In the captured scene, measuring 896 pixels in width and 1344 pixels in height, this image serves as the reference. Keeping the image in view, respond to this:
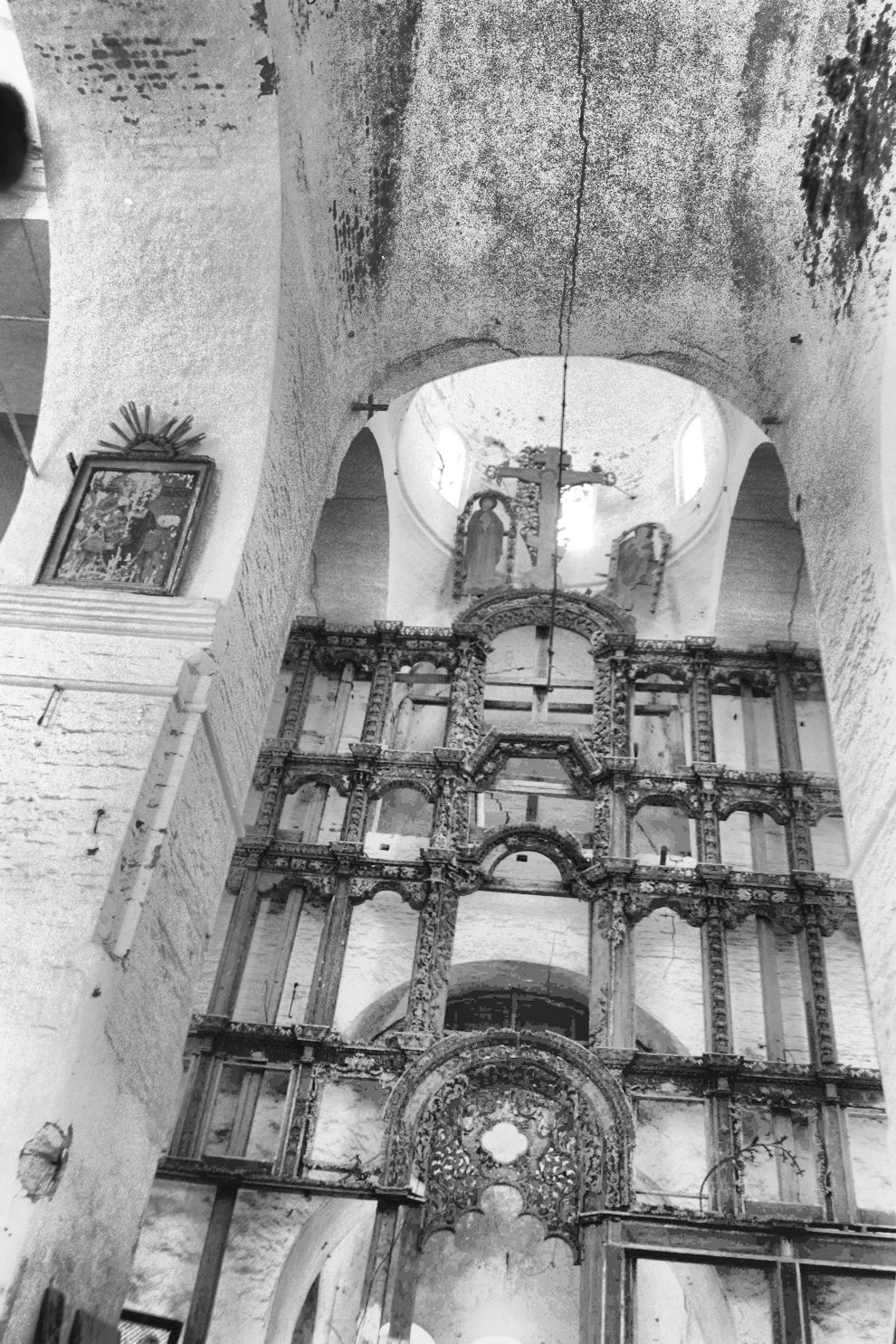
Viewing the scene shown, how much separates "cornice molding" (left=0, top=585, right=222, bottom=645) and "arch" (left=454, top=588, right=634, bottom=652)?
21.4ft

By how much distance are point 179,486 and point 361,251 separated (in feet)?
6.76

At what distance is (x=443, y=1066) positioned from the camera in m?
7.86

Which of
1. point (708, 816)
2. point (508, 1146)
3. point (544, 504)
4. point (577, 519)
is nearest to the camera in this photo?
point (508, 1146)

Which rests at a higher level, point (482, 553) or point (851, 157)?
point (482, 553)

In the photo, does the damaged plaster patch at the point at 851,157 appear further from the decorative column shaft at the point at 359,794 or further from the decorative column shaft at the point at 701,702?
the decorative column shaft at the point at 359,794

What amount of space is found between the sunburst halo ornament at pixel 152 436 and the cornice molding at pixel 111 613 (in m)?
0.81

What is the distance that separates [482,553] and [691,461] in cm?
280

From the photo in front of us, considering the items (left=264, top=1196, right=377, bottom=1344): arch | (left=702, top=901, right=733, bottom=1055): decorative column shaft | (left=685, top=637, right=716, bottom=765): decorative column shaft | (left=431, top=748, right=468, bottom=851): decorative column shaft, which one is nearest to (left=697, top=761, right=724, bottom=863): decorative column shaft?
(left=685, top=637, right=716, bottom=765): decorative column shaft

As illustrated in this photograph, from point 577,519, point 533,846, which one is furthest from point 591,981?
point 577,519

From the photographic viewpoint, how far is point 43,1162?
343 centimetres

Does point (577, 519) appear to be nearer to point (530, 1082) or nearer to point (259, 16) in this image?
point (530, 1082)

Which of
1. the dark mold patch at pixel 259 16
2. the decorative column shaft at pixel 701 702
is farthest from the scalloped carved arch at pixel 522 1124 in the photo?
the dark mold patch at pixel 259 16

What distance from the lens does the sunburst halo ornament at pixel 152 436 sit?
204 inches

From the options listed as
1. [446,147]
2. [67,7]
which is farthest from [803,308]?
[67,7]
